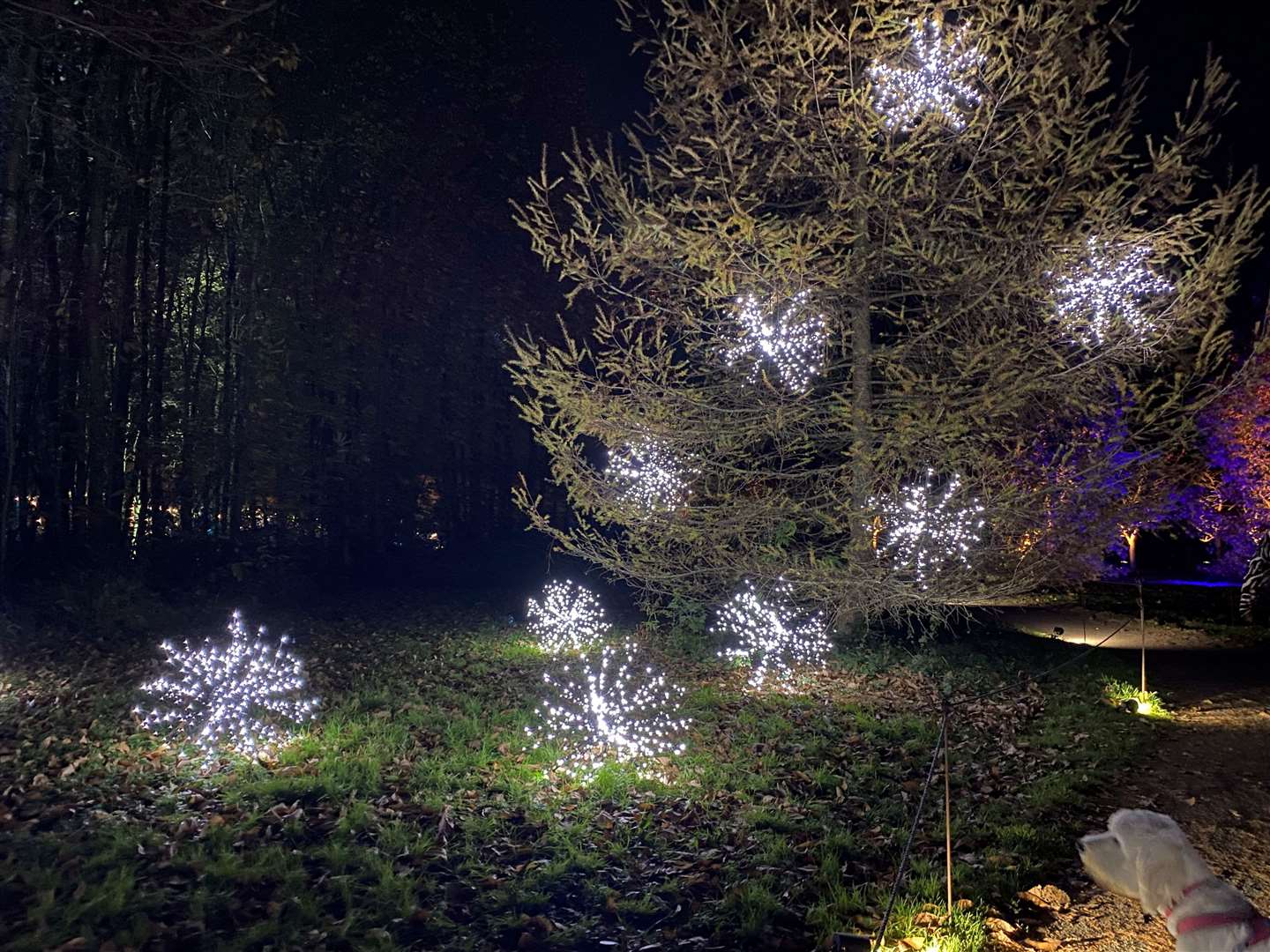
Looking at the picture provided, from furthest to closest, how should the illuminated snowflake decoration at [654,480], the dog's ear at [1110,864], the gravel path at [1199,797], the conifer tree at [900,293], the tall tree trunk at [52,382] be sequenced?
the tall tree trunk at [52,382] → the illuminated snowflake decoration at [654,480] → the conifer tree at [900,293] → the gravel path at [1199,797] → the dog's ear at [1110,864]

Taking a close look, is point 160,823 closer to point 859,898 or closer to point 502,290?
point 859,898

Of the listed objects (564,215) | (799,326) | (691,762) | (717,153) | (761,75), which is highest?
(564,215)

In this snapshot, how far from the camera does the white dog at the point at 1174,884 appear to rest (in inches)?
105

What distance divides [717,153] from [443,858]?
24.4 feet

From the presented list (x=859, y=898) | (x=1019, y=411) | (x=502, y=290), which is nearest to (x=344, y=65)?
(x=502, y=290)

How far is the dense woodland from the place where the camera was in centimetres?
1002

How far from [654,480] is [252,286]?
39.5 feet

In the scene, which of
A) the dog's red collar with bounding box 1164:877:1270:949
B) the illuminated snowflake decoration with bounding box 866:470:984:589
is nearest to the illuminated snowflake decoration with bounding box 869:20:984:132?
the illuminated snowflake decoration with bounding box 866:470:984:589

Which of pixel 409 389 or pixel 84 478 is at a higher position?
pixel 409 389

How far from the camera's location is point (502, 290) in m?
22.1

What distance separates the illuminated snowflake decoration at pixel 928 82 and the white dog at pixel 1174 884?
6.64 metres

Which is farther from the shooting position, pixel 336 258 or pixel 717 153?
pixel 336 258

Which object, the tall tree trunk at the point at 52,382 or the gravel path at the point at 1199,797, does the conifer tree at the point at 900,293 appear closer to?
the gravel path at the point at 1199,797

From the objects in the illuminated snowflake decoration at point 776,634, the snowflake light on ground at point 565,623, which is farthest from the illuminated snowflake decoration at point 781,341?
the snowflake light on ground at point 565,623
